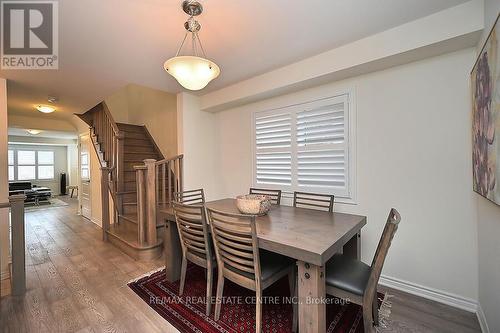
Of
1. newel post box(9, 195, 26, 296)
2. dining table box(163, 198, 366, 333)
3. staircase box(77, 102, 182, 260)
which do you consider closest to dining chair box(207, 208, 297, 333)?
dining table box(163, 198, 366, 333)

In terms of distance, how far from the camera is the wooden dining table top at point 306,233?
1.32 m

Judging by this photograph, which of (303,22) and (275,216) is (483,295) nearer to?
(275,216)

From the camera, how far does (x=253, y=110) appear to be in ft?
11.3

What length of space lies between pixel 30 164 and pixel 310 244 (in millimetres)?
13307

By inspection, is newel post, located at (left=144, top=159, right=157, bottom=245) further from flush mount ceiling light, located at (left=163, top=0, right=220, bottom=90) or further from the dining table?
flush mount ceiling light, located at (left=163, top=0, right=220, bottom=90)

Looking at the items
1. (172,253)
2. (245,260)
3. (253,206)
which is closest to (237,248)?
(245,260)

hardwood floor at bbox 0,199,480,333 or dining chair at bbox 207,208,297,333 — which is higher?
dining chair at bbox 207,208,297,333

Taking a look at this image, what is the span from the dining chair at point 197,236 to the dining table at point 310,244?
1.05 feet

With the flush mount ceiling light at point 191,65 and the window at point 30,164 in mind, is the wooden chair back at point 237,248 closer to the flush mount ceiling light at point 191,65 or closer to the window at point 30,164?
the flush mount ceiling light at point 191,65

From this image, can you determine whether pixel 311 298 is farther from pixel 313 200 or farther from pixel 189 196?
pixel 189 196

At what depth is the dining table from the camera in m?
1.31

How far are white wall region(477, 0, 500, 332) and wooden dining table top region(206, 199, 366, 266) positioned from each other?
2.63ft

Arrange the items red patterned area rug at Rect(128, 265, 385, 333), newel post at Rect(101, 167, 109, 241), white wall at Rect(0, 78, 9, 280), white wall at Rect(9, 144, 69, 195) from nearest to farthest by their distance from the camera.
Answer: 1. red patterned area rug at Rect(128, 265, 385, 333)
2. white wall at Rect(0, 78, 9, 280)
3. newel post at Rect(101, 167, 109, 241)
4. white wall at Rect(9, 144, 69, 195)

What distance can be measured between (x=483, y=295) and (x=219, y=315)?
208 centimetres
